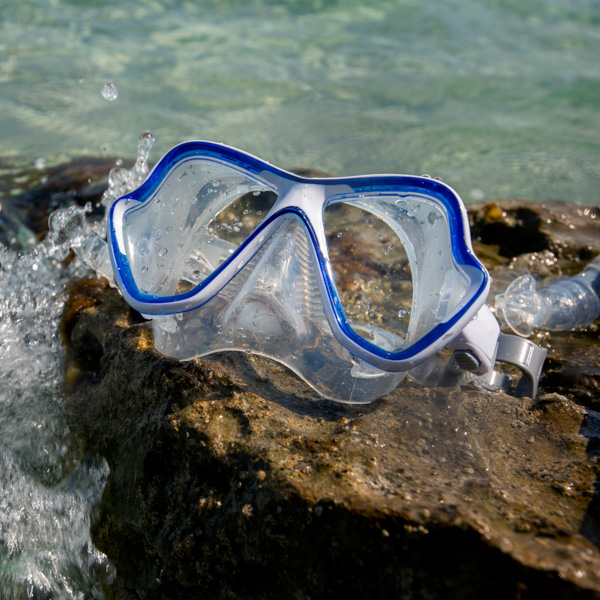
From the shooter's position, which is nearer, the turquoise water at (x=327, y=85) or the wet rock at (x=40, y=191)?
the wet rock at (x=40, y=191)

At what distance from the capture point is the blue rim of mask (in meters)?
1.87

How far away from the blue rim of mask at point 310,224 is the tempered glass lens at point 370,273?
220mm

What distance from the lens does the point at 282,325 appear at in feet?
7.07

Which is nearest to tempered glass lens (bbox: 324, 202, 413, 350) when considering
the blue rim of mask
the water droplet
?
the blue rim of mask

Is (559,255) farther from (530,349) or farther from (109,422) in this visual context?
(109,422)

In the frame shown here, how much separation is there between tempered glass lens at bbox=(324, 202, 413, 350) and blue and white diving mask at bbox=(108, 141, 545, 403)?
A: 30 mm

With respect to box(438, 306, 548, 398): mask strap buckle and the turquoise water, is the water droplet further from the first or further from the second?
box(438, 306, 548, 398): mask strap buckle

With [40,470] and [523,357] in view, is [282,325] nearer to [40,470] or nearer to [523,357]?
[523,357]

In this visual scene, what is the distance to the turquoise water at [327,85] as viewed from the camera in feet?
19.0

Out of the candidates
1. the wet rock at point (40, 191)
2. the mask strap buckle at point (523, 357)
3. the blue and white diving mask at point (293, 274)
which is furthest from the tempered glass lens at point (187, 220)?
the wet rock at point (40, 191)

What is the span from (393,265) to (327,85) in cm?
463

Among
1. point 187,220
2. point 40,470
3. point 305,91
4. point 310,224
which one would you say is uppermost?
point 310,224

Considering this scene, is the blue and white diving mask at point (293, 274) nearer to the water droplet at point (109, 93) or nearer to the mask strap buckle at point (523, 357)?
the mask strap buckle at point (523, 357)

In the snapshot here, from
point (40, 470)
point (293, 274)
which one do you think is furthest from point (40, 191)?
point (293, 274)
